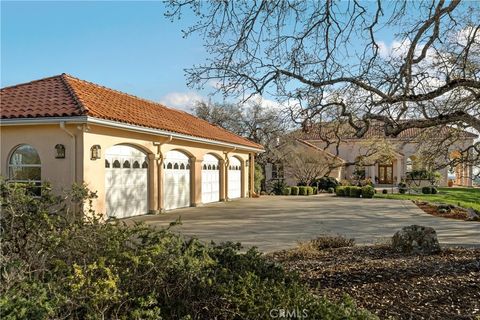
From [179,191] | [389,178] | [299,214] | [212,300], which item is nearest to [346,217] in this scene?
[299,214]

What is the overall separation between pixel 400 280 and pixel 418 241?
249cm

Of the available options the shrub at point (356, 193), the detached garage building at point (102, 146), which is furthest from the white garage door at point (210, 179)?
the shrub at point (356, 193)

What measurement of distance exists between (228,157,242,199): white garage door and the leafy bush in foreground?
20.9m

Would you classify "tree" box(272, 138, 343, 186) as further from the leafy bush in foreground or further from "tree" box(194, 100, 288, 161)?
the leafy bush in foreground

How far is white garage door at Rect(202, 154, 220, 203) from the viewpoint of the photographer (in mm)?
21656

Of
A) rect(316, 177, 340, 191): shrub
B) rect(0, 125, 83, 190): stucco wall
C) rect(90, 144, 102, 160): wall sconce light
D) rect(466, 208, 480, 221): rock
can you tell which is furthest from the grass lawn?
A: rect(0, 125, 83, 190): stucco wall

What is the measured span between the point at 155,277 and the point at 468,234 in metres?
11.0

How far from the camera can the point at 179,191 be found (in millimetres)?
19188

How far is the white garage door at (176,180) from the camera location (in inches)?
710

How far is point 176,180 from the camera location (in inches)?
742

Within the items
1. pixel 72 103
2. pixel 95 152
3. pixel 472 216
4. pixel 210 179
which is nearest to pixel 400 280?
pixel 95 152

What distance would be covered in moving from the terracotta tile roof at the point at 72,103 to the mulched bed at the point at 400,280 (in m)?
8.50

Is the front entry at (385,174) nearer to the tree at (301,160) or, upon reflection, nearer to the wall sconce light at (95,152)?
the tree at (301,160)

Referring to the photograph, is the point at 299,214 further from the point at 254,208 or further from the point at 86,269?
the point at 86,269
